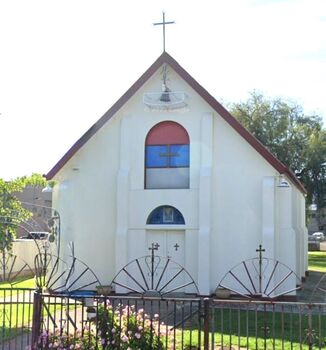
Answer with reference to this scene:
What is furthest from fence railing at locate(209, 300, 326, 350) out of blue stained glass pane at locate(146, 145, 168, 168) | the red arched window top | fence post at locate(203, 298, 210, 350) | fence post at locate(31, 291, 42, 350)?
the red arched window top

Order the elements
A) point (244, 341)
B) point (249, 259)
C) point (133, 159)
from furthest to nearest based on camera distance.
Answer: point (133, 159)
point (249, 259)
point (244, 341)

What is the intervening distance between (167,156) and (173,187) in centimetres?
108

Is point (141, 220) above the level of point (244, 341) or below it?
above

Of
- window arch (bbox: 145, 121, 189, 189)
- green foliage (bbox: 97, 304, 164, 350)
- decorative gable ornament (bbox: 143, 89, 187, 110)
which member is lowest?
green foliage (bbox: 97, 304, 164, 350)

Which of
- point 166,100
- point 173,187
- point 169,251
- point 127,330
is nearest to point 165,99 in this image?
point 166,100

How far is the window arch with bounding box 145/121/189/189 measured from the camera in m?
18.0

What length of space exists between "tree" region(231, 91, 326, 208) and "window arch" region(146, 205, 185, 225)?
52.2ft

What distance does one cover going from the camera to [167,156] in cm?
1822

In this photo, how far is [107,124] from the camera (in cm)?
1872

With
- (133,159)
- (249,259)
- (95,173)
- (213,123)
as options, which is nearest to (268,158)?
(213,123)

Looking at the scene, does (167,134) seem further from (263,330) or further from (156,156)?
(263,330)

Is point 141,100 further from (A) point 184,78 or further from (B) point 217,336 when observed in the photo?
(B) point 217,336

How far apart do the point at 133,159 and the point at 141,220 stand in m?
2.09

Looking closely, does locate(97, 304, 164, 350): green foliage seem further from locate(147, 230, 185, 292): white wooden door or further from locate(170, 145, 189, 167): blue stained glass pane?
locate(170, 145, 189, 167): blue stained glass pane
